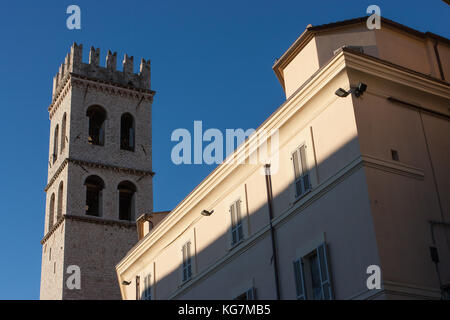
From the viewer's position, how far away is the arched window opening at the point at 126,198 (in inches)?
2073

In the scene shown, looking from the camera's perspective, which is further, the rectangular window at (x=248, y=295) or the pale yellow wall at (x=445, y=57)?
the pale yellow wall at (x=445, y=57)

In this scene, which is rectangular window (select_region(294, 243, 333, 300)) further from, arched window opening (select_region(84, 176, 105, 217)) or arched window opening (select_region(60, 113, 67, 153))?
arched window opening (select_region(60, 113, 67, 153))

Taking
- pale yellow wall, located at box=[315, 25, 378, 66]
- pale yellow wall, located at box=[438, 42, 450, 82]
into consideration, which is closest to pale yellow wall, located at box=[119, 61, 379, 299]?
pale yellow wall, located at box=[315, 25, 378, 66]

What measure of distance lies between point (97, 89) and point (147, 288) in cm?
2906

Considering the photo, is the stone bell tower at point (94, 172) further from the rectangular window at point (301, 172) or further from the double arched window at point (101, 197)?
the rectangular window at point (301, 172)

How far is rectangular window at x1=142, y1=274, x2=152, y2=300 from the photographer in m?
29.0

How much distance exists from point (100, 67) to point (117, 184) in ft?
33.5

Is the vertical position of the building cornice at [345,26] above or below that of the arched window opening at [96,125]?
below

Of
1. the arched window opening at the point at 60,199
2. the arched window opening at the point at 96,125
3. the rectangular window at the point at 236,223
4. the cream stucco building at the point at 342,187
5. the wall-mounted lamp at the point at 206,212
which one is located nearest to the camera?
the cream stucco building at the point at 342,187

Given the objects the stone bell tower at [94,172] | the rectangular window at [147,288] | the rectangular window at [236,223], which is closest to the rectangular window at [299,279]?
the rectangular window at [236,223]

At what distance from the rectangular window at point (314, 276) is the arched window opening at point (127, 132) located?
3609 centimetres

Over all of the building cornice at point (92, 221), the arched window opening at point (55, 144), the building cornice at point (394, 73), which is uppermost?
the arched window opening at point (55, 144)

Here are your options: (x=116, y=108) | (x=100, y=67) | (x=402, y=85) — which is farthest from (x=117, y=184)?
(x=402, y=85)

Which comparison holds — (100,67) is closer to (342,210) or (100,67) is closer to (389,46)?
(389,46)
